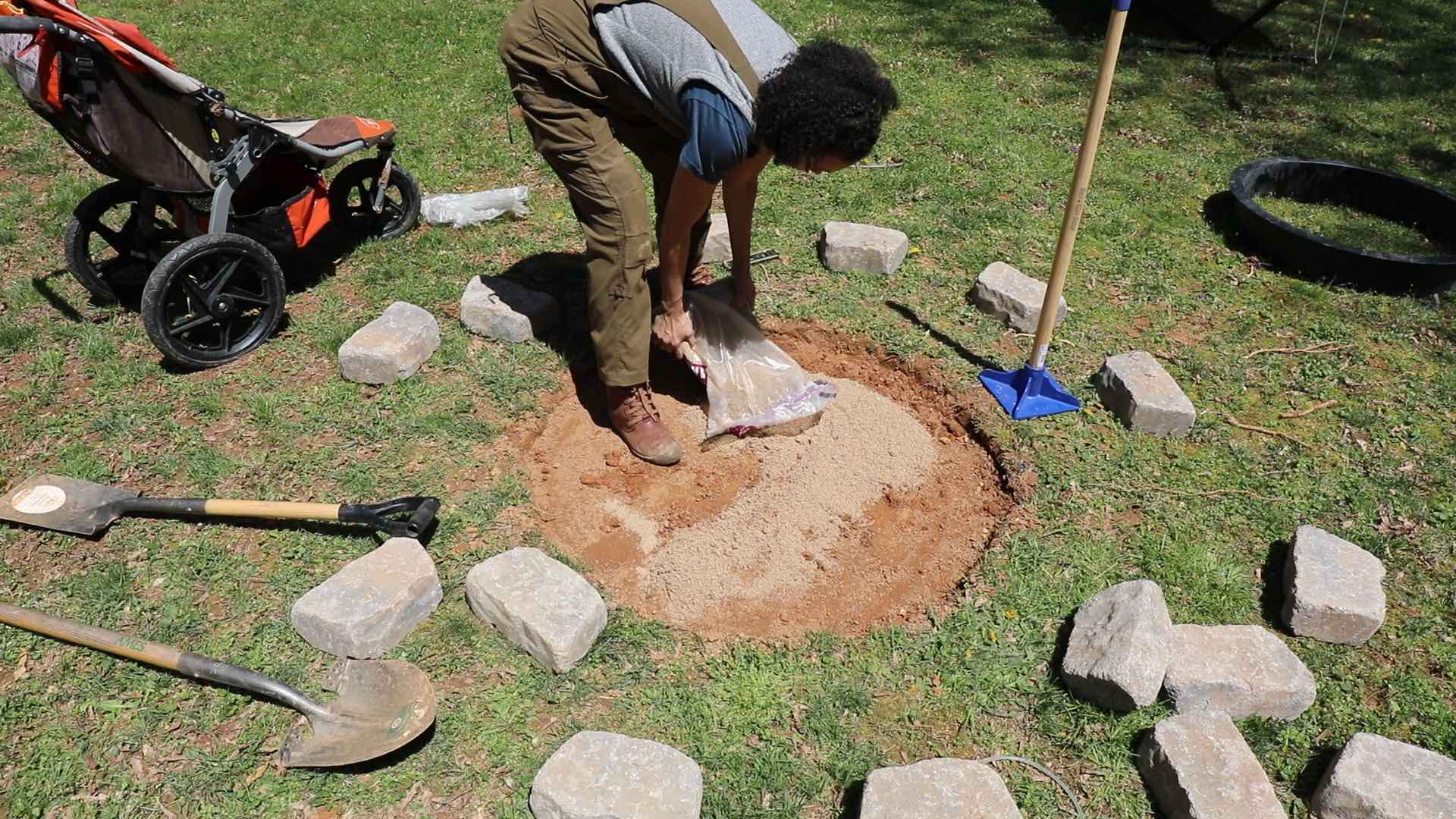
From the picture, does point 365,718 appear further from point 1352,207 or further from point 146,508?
point 1352,207

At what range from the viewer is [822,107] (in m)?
2.58

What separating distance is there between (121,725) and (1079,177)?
353 centimetres

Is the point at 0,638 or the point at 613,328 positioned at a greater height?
the point at 613,328

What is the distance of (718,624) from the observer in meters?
3.02

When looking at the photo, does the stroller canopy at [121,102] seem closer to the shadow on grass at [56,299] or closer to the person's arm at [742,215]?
the shadow on grass at [56,299]

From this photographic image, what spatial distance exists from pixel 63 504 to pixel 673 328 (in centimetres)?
225

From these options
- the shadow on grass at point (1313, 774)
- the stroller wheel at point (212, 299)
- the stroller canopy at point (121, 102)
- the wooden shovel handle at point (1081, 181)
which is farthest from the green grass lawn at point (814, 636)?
the stroller canopy at point (121, 102)

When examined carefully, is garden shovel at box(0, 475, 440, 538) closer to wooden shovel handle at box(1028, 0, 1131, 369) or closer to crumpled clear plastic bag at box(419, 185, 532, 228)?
crumpled clear plastic bag at box(419, 185, 532, 228)

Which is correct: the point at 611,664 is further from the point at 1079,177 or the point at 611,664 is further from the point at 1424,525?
the point at 1424,525

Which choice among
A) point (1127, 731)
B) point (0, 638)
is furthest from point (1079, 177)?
point (0, 638)

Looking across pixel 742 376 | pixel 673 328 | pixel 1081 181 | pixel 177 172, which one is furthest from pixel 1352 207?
pixel 177 172

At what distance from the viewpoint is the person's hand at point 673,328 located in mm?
3551

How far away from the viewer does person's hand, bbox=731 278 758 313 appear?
3.94 meters

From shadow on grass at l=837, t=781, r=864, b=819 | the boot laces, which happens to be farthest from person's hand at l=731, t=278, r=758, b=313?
shadow on grass at l=837, t=781, r=864, b=819
